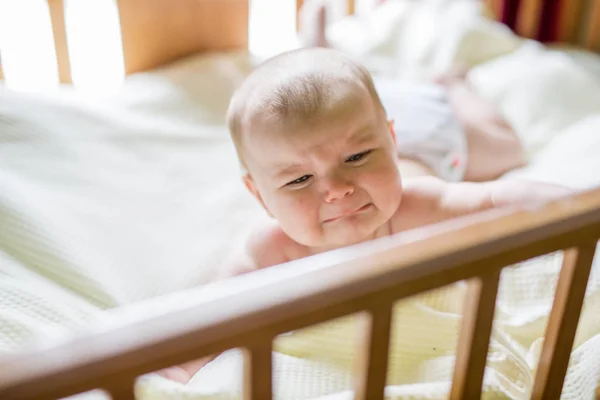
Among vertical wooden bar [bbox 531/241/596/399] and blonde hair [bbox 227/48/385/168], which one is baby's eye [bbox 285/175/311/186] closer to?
blonde hair [bbox 227/48/385/168]

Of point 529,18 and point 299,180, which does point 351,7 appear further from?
point 299,180

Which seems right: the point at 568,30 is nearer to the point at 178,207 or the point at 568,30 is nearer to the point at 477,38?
the point at 477,38

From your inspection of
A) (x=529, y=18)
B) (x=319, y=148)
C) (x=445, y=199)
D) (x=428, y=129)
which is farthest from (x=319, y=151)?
(x=529, y=18)

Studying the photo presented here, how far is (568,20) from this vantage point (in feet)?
6.48

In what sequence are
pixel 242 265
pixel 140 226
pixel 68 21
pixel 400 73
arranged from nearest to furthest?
pixel 242 265 → pixel 140 226 → pixel 68 21 → pixel 400 73

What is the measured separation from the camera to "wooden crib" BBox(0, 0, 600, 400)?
1.42ft

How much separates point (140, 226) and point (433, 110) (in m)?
0.58

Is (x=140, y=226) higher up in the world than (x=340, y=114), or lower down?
lower down

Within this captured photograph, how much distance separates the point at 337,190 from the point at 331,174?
23mm

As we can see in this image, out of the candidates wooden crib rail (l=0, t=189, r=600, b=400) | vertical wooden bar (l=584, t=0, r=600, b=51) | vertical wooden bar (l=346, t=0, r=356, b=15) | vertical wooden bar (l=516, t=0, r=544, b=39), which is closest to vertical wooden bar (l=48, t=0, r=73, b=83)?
vertical wooden bar (l=346, t=0, r=356, b=15)

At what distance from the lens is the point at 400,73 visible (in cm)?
166

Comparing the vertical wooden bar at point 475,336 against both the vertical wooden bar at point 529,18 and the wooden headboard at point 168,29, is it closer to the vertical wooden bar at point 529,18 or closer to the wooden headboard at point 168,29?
the wooden headboard at point 168,29

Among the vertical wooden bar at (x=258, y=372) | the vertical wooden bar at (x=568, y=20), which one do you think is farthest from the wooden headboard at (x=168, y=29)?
the vertical wooden bar at (x=258, y=372)

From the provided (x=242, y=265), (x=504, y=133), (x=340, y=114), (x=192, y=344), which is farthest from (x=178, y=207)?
(x=192, y=344)
